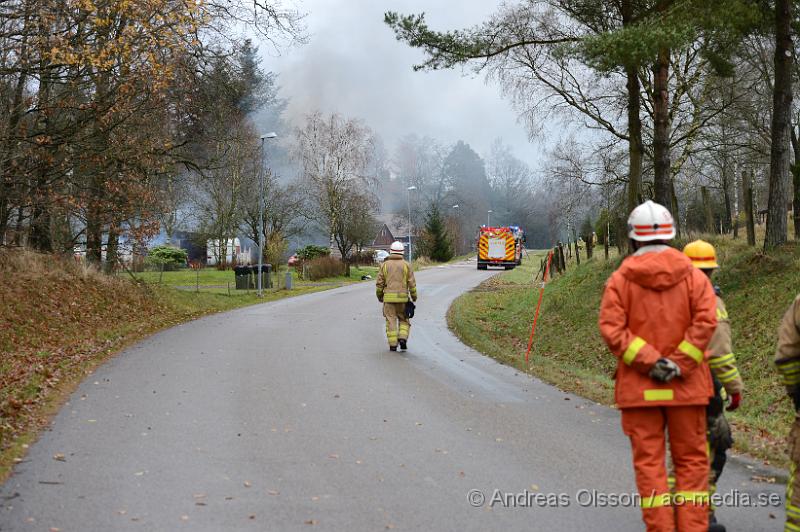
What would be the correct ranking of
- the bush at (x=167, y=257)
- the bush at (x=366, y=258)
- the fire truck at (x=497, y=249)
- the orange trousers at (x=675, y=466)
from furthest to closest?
the bush at (x=366, y=258), the fire truck at (x=497, y=249), the bush at (x=167, y=257), the orange trousers at (x=675, y=466)

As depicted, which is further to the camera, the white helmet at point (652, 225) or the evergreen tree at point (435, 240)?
the evergreen tree at point (435, 240)

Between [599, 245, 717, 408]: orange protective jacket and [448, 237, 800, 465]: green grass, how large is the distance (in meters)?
2.54

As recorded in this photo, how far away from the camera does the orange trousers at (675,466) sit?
4027 millimetres

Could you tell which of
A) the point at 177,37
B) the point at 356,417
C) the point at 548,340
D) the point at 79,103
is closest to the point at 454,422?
the point at 356,417

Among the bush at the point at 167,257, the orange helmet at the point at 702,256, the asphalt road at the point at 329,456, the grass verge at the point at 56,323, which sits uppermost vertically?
the bush at the point at 167,257

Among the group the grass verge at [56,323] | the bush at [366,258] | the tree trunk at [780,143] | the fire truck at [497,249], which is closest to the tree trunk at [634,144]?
the tree trunk at [780,143]

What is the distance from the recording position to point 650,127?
30016 mm

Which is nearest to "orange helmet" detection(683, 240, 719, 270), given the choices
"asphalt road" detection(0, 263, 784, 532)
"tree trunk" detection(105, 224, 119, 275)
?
"asphalt road" detection(0, 263, 784, 532)

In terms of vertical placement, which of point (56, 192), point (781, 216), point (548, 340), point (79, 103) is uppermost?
point (79, 103)

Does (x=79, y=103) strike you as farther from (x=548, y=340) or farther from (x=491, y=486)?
(x=491, y=486)

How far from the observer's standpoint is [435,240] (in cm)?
6756

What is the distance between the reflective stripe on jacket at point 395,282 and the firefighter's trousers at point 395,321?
0.59 ft

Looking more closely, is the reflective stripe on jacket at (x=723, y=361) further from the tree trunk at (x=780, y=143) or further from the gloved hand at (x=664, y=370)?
the tree trunk at (x=780, y=143)

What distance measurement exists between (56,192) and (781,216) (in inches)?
645
